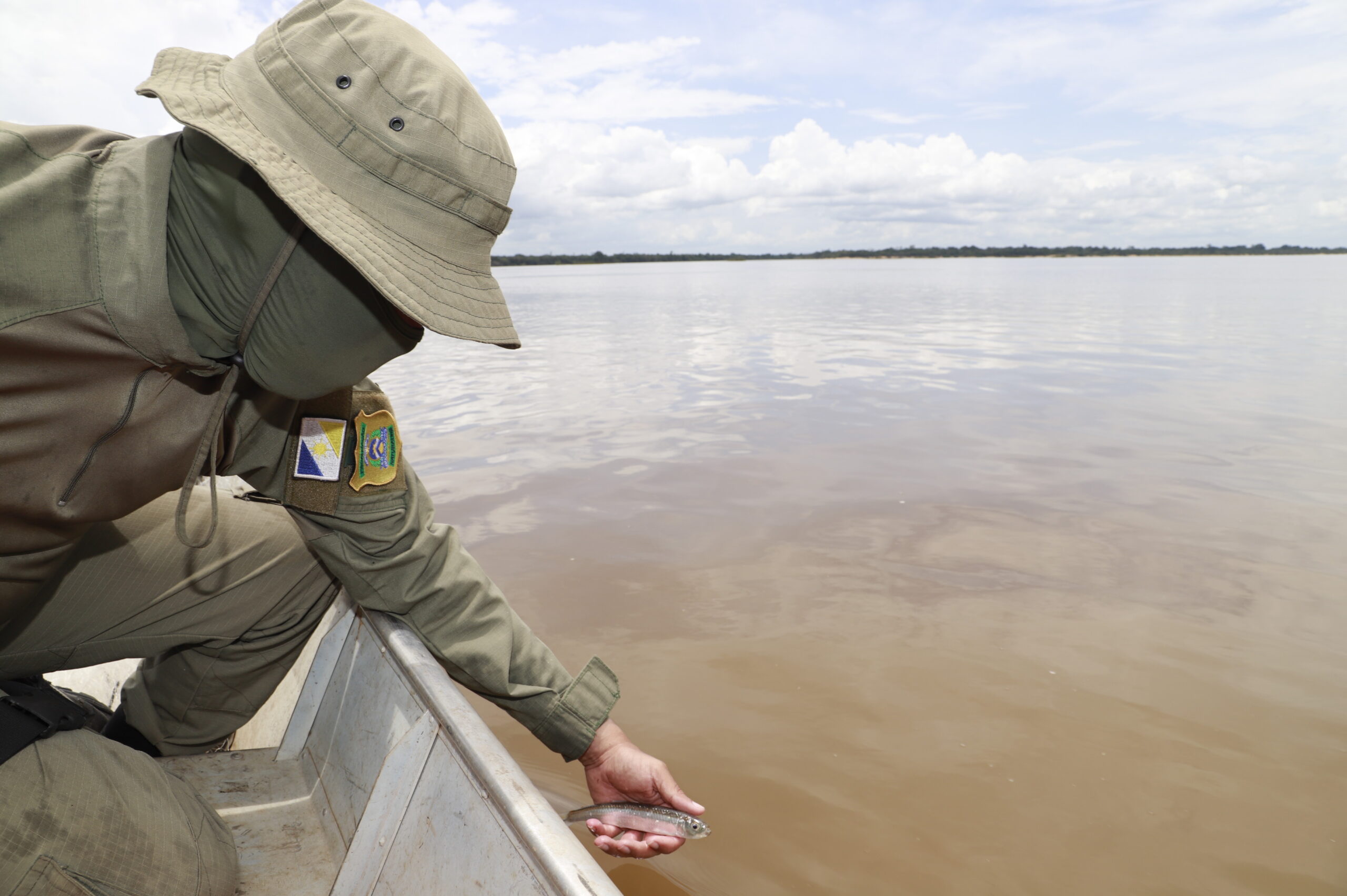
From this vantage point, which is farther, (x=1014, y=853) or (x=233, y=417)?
(x=1014, y=853)

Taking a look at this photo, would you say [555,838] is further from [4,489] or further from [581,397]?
[581,397]

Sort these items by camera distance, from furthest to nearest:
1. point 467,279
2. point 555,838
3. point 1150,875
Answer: point 1150,875
point 467,279
point 555,838

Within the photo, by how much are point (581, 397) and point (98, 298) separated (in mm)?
7483

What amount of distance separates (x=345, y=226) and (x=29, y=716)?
41.1 inches

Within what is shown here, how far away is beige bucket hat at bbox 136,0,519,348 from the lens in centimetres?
128

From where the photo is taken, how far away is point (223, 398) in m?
1.51

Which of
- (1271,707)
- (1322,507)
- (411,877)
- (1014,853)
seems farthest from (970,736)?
(1322,507)

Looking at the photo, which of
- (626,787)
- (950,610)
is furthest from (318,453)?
(950,610)

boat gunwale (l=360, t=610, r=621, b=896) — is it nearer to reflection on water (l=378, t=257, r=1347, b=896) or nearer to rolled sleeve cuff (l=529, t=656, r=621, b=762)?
rolled sleeve cuff (l=529, t=656, r=621, b=762)

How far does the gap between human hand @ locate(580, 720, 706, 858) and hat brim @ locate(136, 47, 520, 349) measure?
0.98 m

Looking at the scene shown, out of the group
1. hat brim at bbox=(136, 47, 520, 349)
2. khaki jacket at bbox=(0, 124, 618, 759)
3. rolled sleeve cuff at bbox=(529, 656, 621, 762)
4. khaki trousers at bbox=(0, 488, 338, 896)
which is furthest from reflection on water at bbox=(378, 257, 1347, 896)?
hat brim at bbox=(136, 47, 520, 349)

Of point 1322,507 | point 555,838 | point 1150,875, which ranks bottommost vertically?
point 1150,875

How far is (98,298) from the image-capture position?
1.27 meters

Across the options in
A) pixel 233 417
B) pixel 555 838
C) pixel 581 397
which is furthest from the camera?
pixel 581 397
